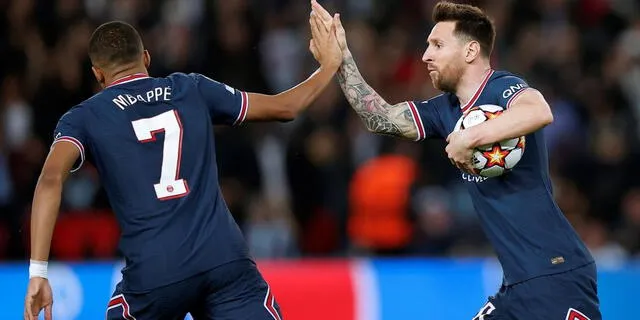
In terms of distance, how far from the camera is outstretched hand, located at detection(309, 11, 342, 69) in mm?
6352

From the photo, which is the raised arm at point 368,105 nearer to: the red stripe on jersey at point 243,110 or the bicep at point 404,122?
the bicep at point 404,122

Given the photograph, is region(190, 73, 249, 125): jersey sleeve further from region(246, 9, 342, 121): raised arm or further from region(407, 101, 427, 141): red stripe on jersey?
region(407, 101, 427, 141): red stripe on jersey

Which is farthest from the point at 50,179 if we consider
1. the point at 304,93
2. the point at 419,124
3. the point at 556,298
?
the point at 556,298

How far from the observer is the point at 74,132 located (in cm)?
553

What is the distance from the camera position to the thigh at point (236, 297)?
5.56 metres

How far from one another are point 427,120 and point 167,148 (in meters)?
1.50

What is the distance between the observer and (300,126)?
1194 cm

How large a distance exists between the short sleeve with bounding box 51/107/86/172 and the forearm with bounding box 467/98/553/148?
71.9 inches

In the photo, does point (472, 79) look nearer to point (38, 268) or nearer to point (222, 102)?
point (222, 102)

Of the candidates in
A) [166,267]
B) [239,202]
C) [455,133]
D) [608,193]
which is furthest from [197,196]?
[608,193]

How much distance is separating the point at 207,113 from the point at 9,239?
6.13 meters

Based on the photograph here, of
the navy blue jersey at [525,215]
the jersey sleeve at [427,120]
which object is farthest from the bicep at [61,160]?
the navy blue jersey at [525,215]

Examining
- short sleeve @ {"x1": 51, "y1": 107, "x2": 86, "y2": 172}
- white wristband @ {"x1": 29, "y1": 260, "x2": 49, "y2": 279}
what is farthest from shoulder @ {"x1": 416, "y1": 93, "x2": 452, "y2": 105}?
white wristband @ {"x1": 29, "y1": 260, "x2": 49, "y2": 279}

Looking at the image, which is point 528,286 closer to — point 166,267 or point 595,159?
point 166,267
